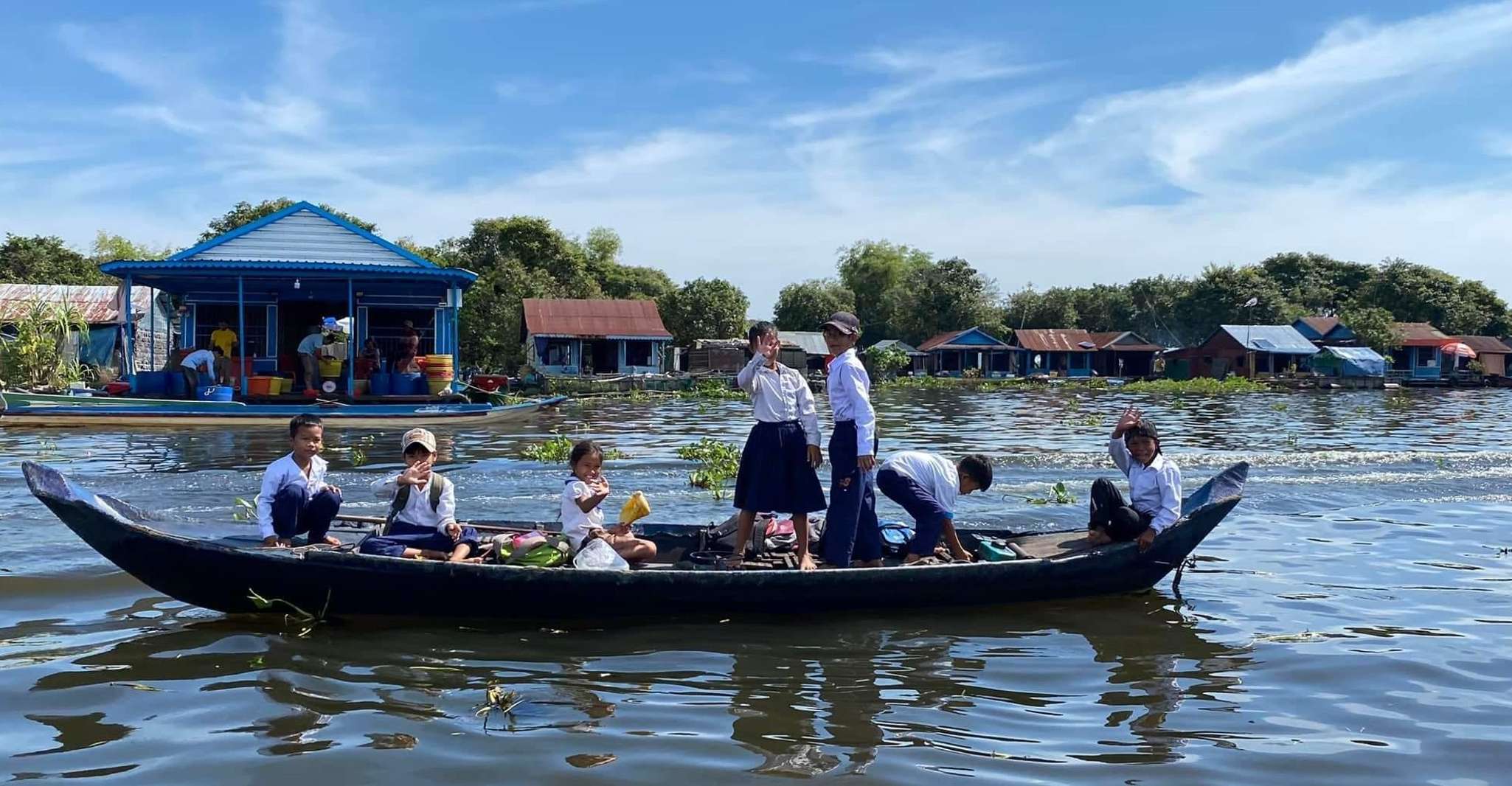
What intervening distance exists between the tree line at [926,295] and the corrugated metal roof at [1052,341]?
1677 mm

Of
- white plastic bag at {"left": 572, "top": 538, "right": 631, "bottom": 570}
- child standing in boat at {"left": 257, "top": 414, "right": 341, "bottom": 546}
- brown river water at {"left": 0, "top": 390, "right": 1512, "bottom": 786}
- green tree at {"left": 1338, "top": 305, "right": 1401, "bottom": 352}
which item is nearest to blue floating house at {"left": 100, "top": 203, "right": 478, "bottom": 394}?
brown river water at {"left": 0, "top": 390, "right": 1512, "bottom": 786}

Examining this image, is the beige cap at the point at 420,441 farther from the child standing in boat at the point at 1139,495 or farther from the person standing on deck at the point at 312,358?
the person standing on deck at the point at 312,358

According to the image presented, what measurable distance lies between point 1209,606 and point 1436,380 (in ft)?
173

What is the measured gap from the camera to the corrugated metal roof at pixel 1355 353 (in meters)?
50.9

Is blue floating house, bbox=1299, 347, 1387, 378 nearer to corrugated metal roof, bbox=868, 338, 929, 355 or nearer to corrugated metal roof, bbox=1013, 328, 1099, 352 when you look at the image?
corrugated metal roof, bbox=1013, 328, 1099, 352

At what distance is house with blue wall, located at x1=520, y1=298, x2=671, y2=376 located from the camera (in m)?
41.8

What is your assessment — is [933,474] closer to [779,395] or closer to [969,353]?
[779,395]

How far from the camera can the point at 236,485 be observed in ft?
41.7

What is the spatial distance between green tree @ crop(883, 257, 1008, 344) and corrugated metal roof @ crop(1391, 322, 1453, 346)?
1984 cm

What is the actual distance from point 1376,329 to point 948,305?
21.5 m

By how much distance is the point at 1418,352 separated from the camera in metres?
55.0

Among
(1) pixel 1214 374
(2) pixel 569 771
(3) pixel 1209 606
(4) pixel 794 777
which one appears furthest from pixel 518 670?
(1) pixel 1214 374

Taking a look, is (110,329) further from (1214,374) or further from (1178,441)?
(1214,374)

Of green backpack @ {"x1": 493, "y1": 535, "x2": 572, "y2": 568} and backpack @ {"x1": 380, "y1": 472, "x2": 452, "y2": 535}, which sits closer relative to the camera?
green backpack @ {"x1": 493, "y1": 535, "x2": 572, "y2": 568}
